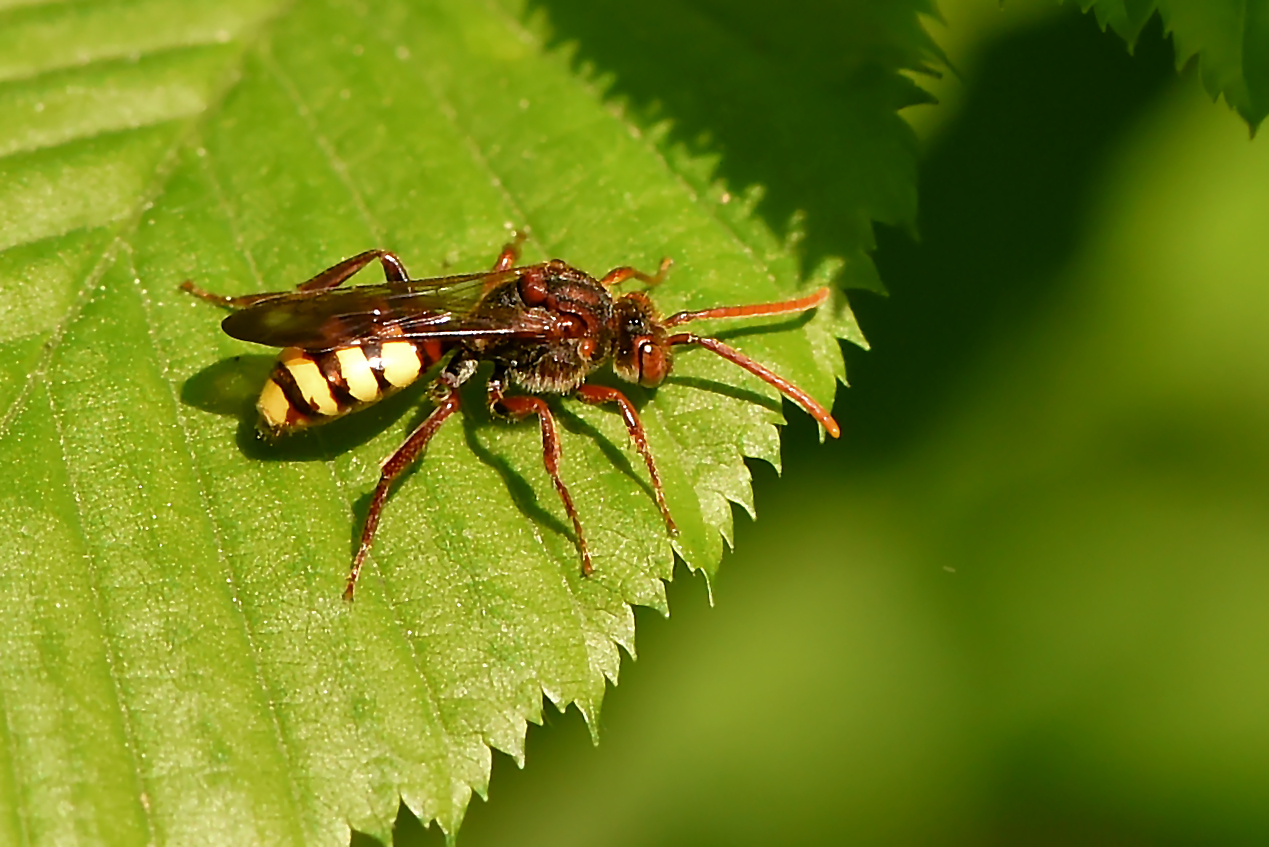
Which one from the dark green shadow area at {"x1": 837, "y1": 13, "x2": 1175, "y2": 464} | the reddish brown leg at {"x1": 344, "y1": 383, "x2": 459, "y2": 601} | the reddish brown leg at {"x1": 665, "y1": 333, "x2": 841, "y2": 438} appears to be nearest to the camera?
the reddish brown leg at {"x1": 344, "y1": 383, "x2": 459, "y2": 601}

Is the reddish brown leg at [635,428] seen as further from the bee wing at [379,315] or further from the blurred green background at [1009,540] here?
the blurred green background at [1009,540]

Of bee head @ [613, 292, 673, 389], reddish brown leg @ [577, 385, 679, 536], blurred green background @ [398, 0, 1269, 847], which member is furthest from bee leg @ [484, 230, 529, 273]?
blurred green background @ [398, 0, 1269, 847]

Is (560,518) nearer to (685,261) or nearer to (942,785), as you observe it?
(685,261)

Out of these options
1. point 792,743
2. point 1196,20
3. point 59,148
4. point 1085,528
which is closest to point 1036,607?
point 1085,528

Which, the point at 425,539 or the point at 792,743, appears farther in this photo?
the point at 792,743

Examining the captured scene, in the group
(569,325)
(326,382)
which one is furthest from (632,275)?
(326,382)

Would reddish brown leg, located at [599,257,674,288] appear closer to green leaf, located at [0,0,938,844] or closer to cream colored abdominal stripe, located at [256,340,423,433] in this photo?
green leaf, located at [0,0,938,844]
